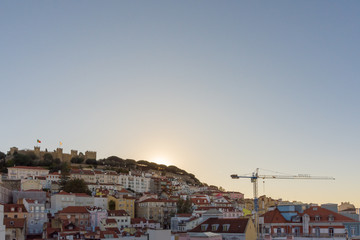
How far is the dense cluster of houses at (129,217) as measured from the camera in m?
41.1

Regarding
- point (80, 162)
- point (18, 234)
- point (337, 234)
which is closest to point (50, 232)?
point (18, 234)

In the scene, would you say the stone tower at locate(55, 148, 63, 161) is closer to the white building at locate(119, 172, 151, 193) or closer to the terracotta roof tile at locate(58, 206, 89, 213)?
the white building at locate(119, 172, 151, 193)

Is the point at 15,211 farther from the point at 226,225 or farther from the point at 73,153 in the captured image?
the point at 73,153

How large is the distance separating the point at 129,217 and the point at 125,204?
12.0 meters

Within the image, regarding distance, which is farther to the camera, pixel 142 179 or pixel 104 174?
pixel 142 179

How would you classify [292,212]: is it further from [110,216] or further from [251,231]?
[110,216]

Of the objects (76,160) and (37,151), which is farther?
(76,160)

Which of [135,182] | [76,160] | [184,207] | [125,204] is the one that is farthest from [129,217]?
[76,160]

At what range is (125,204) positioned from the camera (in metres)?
78.8

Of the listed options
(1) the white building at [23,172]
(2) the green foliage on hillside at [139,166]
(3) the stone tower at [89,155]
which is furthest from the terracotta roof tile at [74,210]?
(3) the stone tower at [89,155]

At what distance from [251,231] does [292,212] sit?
7.05 metres

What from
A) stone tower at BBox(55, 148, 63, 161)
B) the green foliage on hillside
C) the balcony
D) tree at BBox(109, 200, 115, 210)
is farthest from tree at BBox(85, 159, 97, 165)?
the balcony

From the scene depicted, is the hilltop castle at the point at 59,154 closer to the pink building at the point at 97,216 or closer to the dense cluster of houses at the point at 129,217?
the dense cluster of houses at the point at 129,217

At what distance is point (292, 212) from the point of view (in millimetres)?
44781
